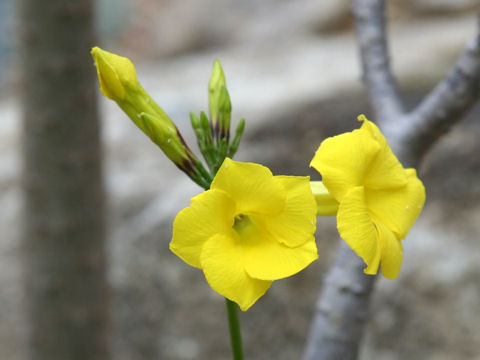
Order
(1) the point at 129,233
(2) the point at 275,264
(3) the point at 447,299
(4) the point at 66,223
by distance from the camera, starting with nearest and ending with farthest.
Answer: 1. (2) the point at 275,264
2. (4) the point at 66,223
3. (3) the point at 447,299
4. (1) the point at 129,233

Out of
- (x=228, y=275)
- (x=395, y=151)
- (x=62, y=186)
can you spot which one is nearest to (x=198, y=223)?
(x=228, y=275)

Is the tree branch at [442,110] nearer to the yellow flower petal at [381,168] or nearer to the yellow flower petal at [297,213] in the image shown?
Answer: the yellow flower petal at [381,168]

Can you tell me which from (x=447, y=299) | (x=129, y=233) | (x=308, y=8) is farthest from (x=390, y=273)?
(x=308, y=8)

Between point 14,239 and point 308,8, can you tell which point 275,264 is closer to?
point 14,239

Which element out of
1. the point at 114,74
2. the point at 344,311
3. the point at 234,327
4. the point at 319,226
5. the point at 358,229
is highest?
the point at 114,74

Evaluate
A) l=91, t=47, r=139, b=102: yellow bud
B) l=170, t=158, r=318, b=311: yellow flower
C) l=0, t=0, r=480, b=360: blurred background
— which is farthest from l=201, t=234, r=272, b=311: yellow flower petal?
l=0, t=0, r=480, b=360: blurred background

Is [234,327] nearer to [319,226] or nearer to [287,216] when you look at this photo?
[287,216]
